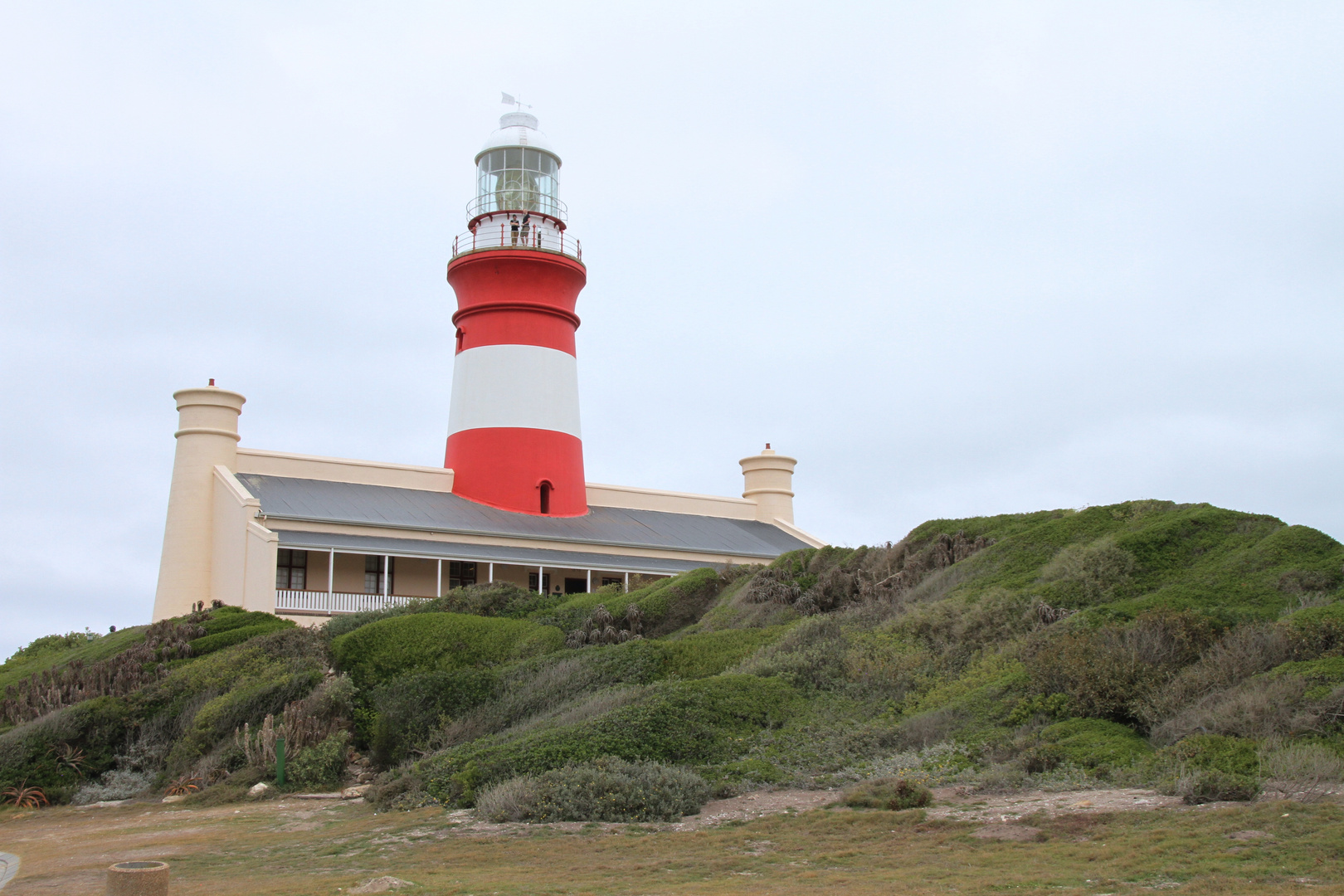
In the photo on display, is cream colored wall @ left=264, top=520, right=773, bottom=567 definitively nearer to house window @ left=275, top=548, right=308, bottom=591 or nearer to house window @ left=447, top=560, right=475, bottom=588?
house window @ left=275, top=548, right=308, bottom=591

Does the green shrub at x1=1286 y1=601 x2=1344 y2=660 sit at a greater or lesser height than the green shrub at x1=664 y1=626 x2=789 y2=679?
lesser

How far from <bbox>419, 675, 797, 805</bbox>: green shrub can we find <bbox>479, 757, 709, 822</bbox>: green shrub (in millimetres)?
696

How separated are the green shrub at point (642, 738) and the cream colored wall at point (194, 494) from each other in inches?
592

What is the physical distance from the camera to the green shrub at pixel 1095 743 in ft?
36.1

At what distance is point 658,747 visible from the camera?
12.6 m

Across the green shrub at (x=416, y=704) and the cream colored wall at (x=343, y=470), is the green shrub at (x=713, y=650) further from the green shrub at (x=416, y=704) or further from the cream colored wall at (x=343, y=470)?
the cream colored wall at (x=343, y=470)

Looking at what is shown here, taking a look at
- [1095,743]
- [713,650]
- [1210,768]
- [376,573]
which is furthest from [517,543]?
[1210,768]

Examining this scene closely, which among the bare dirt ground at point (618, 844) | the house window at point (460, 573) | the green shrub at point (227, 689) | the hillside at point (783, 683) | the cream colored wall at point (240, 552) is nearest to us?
the bare dirt ground at point (618, 844)

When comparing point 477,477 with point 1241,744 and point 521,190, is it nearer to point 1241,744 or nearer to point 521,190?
point 521,190

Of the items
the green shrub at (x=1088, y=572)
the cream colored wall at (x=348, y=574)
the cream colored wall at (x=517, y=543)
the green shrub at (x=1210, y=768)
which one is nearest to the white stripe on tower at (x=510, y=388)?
the cream colored wall at (x=517, y=543)

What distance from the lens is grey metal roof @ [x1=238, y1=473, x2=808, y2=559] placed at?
87.6 ft

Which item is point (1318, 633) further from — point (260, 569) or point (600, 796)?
point (260, 569)

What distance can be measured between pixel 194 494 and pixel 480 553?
6.58 m

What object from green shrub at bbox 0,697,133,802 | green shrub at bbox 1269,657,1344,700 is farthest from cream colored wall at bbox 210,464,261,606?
green shrub at bbox 1269,657,1344,700
